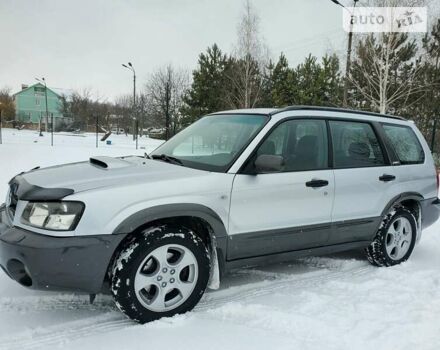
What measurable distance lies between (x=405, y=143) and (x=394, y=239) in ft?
3.79

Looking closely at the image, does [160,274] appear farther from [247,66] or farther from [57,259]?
[247,66]

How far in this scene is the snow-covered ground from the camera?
9.29 feet

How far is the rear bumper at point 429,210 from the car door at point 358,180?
674mm

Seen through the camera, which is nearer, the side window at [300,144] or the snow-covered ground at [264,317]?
the snow-covered ground at [264,317]

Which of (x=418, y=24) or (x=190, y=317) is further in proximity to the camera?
(x=418, y=24)

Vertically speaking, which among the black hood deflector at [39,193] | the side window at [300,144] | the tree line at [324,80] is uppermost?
the tree line at [324,80]

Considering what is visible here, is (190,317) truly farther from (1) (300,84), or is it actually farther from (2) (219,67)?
(2) (219,67)

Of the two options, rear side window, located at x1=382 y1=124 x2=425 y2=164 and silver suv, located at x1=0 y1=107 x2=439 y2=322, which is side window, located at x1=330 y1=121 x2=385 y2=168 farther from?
rear side window, located at x1=382 y1=124 x2=425 y2=164

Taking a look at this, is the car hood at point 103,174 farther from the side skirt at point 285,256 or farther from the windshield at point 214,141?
the side skirt at point 285,256

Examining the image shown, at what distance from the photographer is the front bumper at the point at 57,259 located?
2.68 meters

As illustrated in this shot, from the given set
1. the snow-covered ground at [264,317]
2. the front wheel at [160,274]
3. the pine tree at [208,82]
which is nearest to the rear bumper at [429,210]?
the snow-covered ground at [264,317]

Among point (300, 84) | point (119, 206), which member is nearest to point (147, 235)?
point (119, 206)

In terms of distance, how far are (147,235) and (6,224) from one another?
40.7 inches

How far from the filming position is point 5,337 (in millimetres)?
2775
